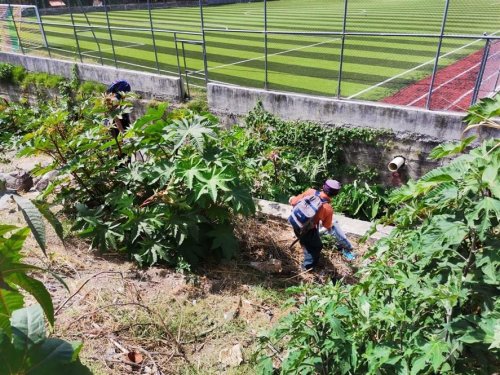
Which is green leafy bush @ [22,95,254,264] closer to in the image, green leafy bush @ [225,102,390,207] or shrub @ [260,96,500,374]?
shrub @ [260,96,500,374]

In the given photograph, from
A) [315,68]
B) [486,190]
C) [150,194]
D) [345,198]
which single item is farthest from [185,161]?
[315,68]

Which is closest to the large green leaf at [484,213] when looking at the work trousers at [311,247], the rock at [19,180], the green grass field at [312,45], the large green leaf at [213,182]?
the large green leaf at [213,182]

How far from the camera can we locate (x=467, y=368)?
2275 mm

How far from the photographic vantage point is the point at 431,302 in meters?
2.23

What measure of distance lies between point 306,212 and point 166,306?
206 centimetres

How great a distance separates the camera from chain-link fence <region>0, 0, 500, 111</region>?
10.6 meters

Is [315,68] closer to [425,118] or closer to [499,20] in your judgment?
[425,118]

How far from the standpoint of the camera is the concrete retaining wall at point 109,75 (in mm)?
10797

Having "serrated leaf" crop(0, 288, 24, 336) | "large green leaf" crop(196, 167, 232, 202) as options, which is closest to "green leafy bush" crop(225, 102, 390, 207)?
"large green leaf" crop(196, 167, 232, 202)

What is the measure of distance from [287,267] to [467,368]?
3.31 meters

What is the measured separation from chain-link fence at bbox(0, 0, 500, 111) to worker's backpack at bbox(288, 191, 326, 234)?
12.3 ft

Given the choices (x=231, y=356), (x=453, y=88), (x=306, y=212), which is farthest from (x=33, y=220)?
(x=453, y=88)

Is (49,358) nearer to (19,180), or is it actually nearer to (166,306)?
(166,306)

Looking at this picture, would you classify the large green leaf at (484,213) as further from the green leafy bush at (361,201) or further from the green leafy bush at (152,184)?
the green leafy bush at (361,201)
